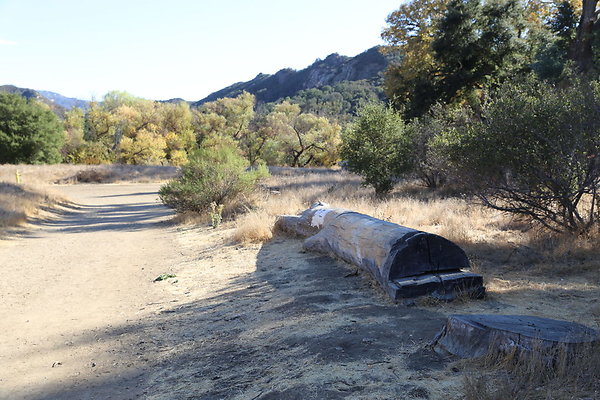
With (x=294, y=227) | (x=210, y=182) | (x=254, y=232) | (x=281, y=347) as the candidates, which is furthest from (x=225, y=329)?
(x=210, y=182)

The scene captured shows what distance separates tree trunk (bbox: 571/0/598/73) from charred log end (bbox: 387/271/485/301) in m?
16.7

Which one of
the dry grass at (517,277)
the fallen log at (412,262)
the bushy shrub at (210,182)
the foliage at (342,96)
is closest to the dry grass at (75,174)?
the bushy shrub at (210,182)

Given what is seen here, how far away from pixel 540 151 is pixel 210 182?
10.2 metres

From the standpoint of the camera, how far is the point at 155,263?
9.54m

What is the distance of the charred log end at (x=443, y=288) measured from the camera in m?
5.14

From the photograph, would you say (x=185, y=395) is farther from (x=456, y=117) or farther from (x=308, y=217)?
(x=456, y=117)

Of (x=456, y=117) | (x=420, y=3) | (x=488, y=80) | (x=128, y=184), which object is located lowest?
(x=128, y=184)

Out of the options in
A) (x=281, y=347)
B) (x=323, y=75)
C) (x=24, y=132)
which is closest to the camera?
(x=281, y=347)

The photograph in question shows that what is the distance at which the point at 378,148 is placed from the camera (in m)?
16.4

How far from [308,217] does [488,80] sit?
1580 cm

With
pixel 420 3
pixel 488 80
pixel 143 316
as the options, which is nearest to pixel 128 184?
pixel 420 3

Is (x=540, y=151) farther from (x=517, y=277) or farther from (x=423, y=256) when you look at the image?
(x=423, y=256)

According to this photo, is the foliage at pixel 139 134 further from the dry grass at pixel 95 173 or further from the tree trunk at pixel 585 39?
the tree trunk at pixel 585 39

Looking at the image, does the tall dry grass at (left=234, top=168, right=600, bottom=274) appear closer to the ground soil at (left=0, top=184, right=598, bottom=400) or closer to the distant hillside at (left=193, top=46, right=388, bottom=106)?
the ground soil at (left=0, top=184, right=598, bottom=400)
